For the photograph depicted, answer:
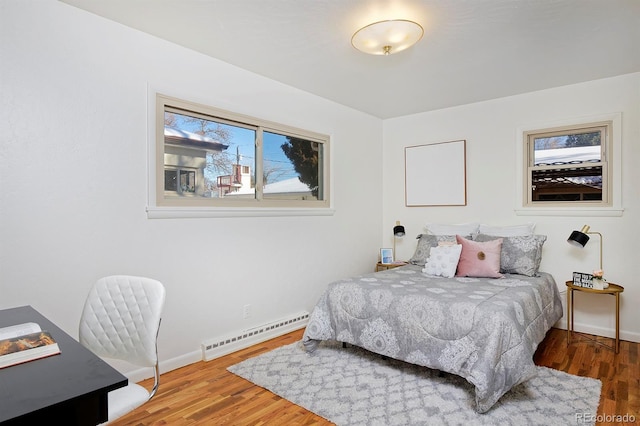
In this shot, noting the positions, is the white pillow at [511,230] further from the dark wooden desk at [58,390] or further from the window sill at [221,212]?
the dark wooden desk at [58,390]

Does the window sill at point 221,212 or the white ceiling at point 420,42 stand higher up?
the white ceiling at point 420,42

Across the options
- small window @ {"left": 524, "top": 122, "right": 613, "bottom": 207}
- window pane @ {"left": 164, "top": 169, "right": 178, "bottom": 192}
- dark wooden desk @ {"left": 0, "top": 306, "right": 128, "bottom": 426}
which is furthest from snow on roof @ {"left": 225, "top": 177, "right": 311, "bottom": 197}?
small window @ {"left": 524, "top": 122, "right": 613, "bottom": 207}

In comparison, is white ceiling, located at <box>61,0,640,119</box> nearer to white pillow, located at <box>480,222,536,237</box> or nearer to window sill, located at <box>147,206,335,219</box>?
window sill, located at <box>147,206,335,219</box>

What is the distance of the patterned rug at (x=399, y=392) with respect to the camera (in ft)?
6.99

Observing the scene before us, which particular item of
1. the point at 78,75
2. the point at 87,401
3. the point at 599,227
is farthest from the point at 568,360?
the point at 78,75

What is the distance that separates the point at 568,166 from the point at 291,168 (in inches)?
111

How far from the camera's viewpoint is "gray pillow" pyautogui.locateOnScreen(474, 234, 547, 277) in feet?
11.3

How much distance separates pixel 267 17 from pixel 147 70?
3.14 ft

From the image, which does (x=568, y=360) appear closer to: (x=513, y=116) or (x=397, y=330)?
(x=397, y=330)

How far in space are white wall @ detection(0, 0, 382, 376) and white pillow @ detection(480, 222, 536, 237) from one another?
214 centimetres

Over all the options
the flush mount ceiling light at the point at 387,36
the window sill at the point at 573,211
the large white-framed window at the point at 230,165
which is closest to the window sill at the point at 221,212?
the large white-framed window at the point at 230,165

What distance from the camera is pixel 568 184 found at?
3787mm

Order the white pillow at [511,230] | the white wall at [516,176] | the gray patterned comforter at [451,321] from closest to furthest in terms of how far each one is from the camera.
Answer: the gray patterned comforter at [451,321] < the white wall at [516,176] < the white pillow at [511,230]

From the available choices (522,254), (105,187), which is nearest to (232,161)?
(105,187)
